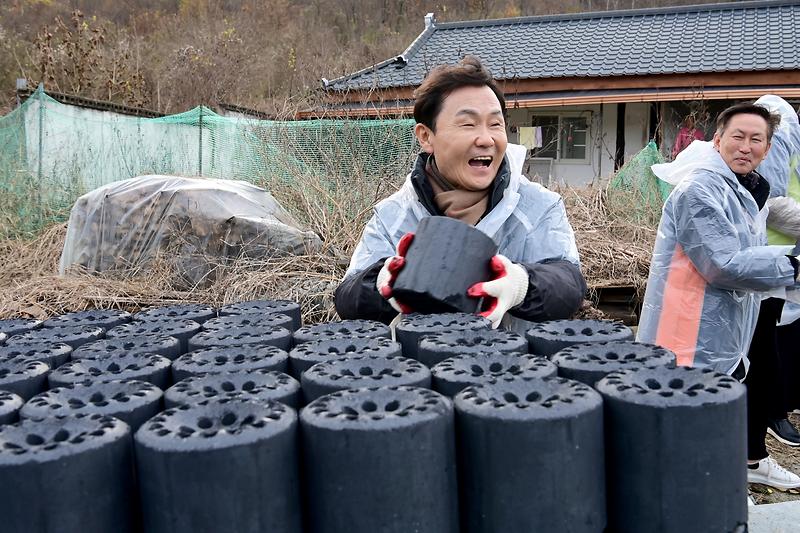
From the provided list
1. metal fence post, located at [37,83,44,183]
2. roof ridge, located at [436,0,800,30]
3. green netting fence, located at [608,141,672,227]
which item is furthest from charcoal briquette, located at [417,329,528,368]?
roof ridge, located at [436,0,800,30]

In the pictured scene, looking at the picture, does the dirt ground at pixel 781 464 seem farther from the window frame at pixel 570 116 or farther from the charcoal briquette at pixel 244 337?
the window frame at pixel 570 116

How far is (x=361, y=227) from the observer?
552cm

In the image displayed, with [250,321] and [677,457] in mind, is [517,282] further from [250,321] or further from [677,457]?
[677,457]

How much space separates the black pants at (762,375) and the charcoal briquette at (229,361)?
263 cm

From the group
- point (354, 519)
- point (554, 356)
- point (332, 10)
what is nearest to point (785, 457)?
point (554, 356)

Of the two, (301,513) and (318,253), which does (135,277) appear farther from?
(301,513)

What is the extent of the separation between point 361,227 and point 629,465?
4.64 m

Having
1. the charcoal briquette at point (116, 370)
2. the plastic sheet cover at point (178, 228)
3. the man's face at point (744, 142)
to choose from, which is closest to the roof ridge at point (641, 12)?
the plastic sheet cover at point (178, 228)

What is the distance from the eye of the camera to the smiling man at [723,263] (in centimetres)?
269

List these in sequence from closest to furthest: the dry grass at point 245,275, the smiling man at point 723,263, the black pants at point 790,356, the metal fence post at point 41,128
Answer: the smiling man at point 723,263 → the black pants at point 790,356 → the dry grass at point 245,275 → the metal fence post at point 41,128

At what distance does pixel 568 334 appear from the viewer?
1.38m

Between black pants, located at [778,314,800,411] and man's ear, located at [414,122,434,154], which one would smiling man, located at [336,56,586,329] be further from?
black pants, located at [778,314,800,411]

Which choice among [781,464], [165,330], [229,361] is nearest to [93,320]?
[165,330]

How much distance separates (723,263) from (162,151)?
7175 millimetres
